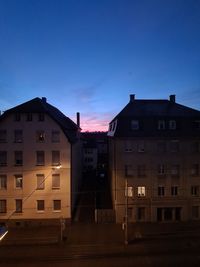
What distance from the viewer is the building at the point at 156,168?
128 ft

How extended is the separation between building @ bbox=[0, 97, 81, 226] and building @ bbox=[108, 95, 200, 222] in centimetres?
712

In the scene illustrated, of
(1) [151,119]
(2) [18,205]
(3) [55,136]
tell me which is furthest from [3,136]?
(1) [151,119]

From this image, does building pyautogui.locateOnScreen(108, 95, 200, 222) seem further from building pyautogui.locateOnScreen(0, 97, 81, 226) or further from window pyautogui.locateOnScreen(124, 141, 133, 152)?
building pyautogui.locateOnScreen(0, 97, 81, 226)

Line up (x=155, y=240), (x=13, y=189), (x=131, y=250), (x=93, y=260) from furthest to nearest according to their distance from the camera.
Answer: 1. (x=13, y=189)
2. (x=155, y=240)
3. (x=131, y=250)
4. (x=93, y=260)

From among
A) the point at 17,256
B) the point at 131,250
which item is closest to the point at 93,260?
the point at 131,250

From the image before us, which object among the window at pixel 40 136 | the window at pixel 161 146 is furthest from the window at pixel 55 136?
the window at pixel 161 146

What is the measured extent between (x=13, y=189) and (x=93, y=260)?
15.9 meters

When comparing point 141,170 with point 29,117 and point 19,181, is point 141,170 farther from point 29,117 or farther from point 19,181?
point 29,117

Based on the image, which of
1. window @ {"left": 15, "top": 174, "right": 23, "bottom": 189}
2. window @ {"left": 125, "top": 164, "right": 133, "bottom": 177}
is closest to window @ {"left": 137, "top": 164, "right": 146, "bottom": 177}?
window @ {"left": 125, "top": 164, "right": 133, "bottom": 177}

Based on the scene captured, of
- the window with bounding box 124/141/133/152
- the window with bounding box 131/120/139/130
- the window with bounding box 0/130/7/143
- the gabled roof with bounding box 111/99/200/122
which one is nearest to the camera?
the window with bounding box 0/130/7/143

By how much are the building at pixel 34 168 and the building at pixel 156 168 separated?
712cm

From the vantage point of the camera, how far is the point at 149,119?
39.8 meters

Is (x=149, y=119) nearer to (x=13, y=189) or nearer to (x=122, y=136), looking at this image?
(x=122, y=136)

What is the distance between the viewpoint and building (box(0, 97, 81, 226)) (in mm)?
38188
